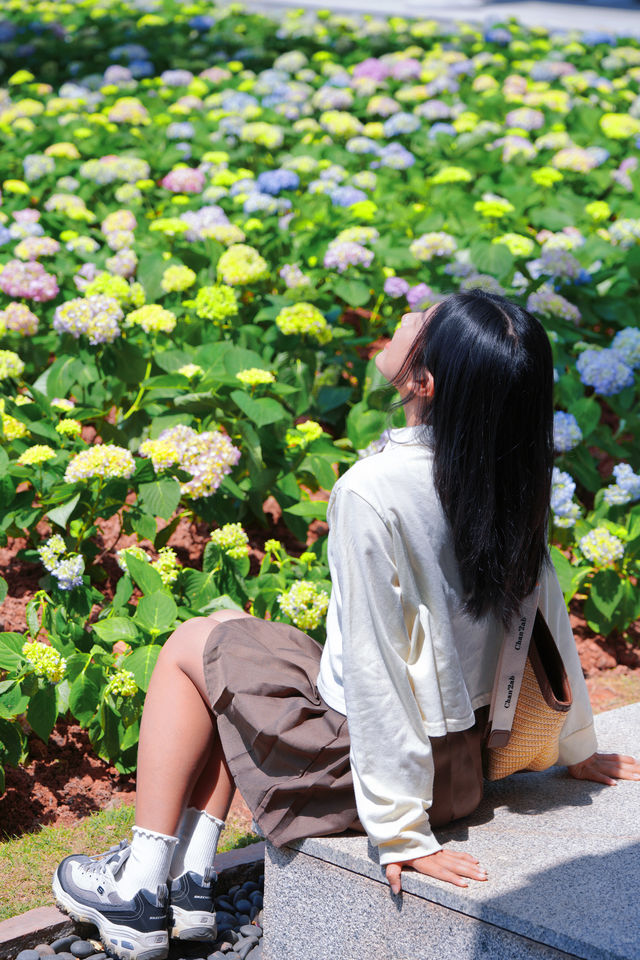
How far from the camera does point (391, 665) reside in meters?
1.57

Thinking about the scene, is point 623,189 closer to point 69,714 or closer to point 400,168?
point 400,168

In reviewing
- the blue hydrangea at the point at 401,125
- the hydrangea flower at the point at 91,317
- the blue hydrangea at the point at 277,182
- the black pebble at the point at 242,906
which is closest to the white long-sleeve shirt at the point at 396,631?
the black pebble at the point at 242,906

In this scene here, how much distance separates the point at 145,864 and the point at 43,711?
479 millimetres

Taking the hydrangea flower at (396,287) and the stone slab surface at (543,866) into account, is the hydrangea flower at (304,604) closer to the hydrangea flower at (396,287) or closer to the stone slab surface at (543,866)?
the stone slab surface at (543,866)

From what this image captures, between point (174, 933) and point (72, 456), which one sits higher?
point (72, 456)

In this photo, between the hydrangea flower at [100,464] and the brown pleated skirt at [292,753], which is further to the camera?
the hydrangea flower at [100,464]

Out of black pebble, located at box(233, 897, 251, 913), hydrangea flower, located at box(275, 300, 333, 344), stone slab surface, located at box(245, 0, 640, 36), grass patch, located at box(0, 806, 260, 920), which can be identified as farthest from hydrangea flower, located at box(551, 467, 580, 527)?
stone slab surface, located at box(245, 0, 640, 36)

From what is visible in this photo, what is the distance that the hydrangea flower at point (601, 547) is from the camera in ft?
9.23

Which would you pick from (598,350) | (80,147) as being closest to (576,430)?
(598,350)

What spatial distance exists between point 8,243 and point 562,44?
5.97m

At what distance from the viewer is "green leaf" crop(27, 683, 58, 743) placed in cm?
213

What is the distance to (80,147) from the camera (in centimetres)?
534

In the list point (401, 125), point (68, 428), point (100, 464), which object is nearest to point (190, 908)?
point (100, 464)

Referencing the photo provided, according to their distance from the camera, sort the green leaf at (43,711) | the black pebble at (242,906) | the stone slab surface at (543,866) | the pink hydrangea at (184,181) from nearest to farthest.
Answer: the stone slab surface at (543,866), the black pebble at (242,906), the green leaf at (43,711), the pink hydrangea at (184,181)
